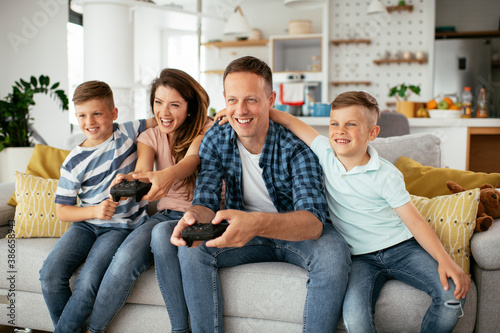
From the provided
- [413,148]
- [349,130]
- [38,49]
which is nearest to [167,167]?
[349,130]

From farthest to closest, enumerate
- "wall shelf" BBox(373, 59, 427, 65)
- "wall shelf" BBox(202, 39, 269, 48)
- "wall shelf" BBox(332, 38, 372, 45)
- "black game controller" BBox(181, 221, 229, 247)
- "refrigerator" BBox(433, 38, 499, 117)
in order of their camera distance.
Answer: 1. "wall shelf" BBox(202, 39, 269, 48)
2. "wall shelf" BBox(332, 38, 372, 45)
3. "wall shelf" BBox(373, 59, 427, 65)
4. "refrigerator" BBox(433, 38, 499, 117)
5. "black game controller" BBox(181, 221, 229, 247)

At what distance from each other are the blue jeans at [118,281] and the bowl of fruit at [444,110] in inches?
124

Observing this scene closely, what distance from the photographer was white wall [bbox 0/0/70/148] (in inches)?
193

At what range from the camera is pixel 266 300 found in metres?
1.54

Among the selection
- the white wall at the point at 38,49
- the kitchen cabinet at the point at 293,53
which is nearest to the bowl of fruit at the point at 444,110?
the kitchen cabinet at the point at 293,53

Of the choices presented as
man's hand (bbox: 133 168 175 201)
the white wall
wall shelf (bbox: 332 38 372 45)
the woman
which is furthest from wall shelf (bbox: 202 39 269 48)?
man's hand (bbox: 133 168 175 201)

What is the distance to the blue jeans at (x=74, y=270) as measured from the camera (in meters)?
1.56

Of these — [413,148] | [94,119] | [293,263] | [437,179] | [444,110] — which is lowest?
[293,263]

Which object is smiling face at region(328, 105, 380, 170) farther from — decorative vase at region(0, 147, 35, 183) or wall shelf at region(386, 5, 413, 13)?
wall shelf at region(386, 5, 413, 13)

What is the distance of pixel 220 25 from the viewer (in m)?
8.11

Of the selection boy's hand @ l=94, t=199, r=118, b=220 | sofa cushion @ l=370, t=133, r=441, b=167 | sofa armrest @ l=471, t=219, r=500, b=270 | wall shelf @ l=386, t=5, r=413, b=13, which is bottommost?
sofa armrest @ l=471, t=219, r=500, b=270

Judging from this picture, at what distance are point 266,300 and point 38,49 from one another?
470 cm

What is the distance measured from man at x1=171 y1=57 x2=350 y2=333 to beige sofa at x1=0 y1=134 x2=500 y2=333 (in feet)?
0.25

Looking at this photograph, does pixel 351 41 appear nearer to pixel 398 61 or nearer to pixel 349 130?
pixel 398 61
